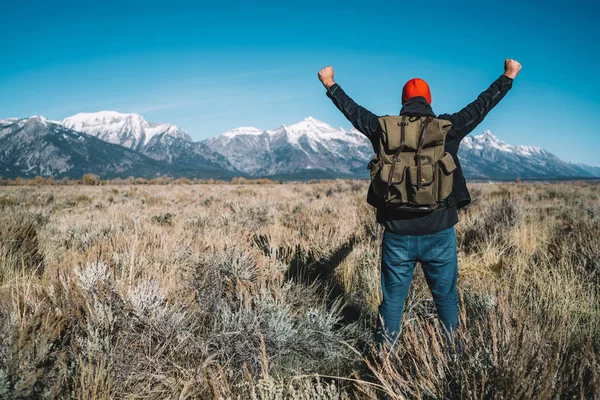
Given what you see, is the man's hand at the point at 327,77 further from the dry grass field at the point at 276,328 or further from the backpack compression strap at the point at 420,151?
the dry grass field at the point at 276,328

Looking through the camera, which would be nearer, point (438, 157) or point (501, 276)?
point (438, 157)

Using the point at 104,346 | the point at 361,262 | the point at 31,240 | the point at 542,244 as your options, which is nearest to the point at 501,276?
the point at 361,262

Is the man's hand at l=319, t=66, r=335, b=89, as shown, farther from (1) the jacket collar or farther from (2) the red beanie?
(1) the jacket collar

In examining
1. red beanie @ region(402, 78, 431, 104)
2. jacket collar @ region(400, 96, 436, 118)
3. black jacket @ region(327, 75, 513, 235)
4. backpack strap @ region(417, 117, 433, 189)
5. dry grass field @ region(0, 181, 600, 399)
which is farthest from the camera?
red beanie @ region(402, 78, 431, 104)

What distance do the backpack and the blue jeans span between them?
312mm

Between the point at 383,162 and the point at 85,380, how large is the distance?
7.04 ft

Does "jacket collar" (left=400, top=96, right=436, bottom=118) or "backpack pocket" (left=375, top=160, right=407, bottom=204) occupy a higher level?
"jacket collar" (left=400, top=96, right=436, bottom=118)

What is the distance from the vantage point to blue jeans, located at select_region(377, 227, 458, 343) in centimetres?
210

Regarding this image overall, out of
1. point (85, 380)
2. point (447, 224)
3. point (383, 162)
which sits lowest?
point (85, 380)

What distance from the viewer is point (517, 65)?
2441 millimetres

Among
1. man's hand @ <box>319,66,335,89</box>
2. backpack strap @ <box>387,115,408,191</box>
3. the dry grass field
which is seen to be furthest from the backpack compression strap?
man's hand @ <box>319,66,335,89</box>

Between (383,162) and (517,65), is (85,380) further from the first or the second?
(517,65)

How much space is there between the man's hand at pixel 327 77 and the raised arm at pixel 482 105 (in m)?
0.94

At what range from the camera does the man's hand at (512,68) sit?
2424mm
